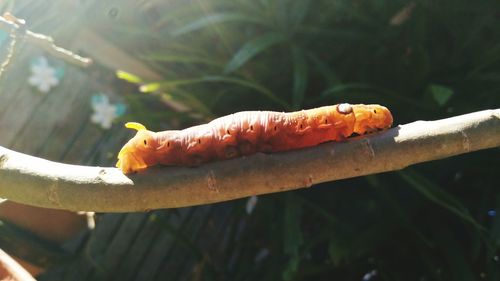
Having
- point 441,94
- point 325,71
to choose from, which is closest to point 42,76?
point 325,71

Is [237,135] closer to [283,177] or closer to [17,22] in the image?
[283,177]

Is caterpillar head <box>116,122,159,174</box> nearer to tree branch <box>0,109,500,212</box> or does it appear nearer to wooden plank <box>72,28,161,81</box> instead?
tree branch <box>0,109,500,212</box>

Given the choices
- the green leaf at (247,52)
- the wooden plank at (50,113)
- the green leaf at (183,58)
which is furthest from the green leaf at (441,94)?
the wooden plank at (50,113)

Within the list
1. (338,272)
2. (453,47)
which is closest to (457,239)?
(338,272)

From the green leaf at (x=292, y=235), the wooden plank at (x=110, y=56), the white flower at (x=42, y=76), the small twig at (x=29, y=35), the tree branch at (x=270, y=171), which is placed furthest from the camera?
the wooden plank at (x=110, y=56)

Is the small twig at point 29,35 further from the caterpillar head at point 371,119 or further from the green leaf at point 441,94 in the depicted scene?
the green leaf at point 441,94

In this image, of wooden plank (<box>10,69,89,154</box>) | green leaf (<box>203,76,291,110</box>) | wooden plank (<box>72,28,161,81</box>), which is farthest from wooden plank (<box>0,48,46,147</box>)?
green leaf (<box>203,76,291,110</box>)
